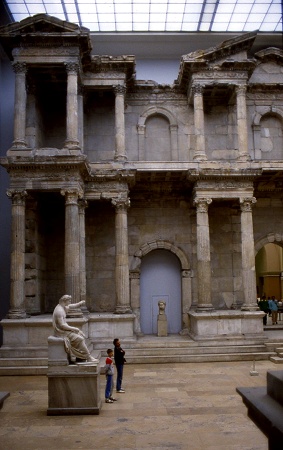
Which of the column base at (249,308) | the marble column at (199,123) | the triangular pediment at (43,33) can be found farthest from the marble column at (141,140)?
the column base at (249,308)

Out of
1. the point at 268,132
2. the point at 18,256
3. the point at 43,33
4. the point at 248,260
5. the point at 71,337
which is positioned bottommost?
the point at 71,337

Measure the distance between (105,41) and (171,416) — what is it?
17638mm

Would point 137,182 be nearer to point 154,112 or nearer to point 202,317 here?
point 154,112

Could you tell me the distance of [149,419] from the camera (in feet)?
33.2

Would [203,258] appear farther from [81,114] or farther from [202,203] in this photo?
[81,114]

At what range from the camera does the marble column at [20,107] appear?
56.9 feet

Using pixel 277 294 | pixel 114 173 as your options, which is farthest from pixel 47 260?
pixel 277 294

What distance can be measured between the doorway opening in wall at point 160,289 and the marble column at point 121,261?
2459mm

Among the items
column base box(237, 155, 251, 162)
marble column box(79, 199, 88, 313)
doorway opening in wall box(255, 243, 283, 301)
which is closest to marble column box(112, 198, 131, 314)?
marble column box(79, 199, 88, 313)

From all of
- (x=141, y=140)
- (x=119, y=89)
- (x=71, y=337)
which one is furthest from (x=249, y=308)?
(x=119, y=89)

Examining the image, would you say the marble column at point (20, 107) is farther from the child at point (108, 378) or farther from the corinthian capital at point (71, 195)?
the child at point (108, 378)

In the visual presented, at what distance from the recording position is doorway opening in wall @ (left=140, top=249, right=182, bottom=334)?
811 inches

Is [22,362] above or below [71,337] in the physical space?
below

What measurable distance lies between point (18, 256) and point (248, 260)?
854 cm
